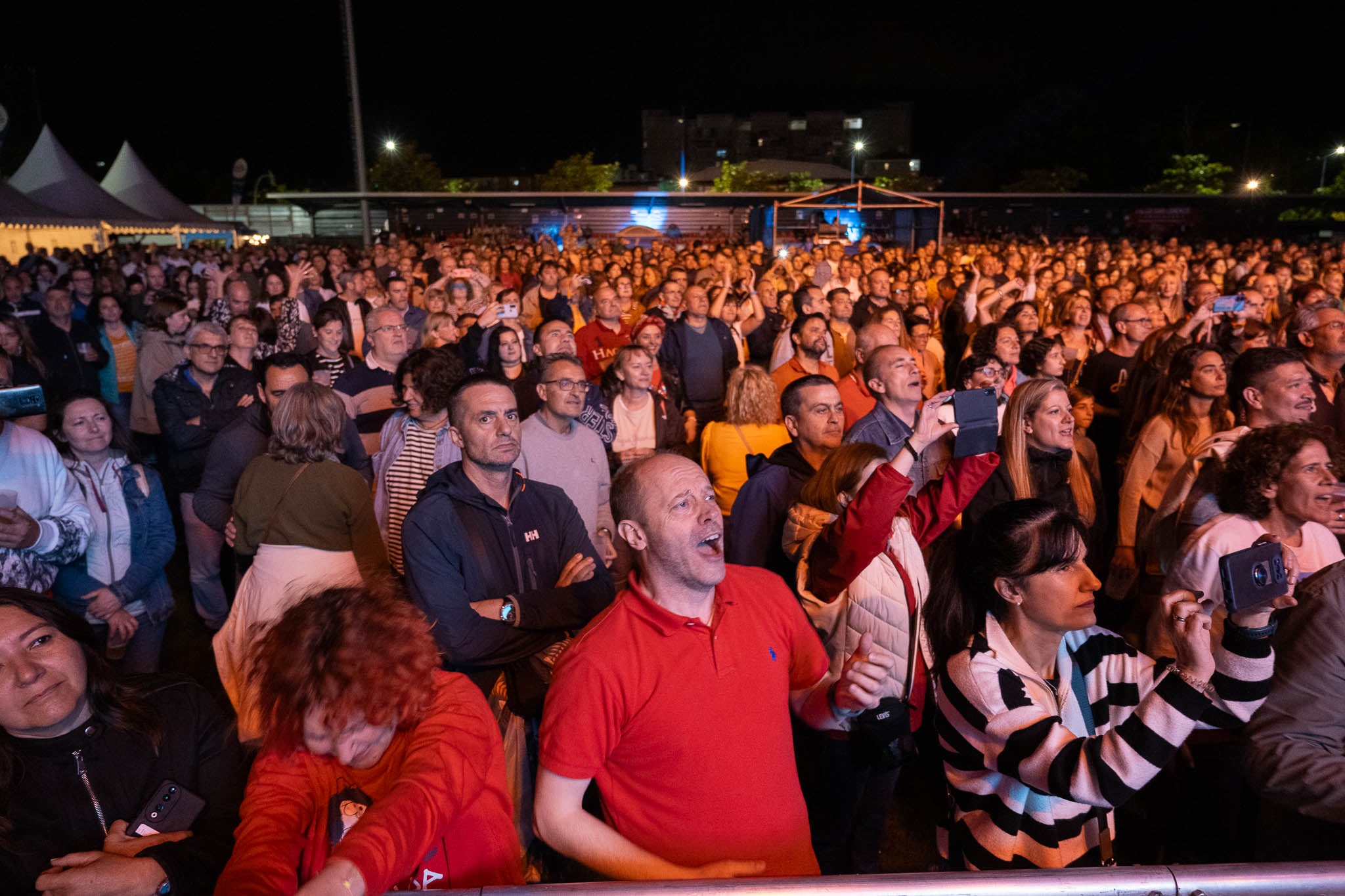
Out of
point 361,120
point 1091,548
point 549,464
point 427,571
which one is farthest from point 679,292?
point 361,120

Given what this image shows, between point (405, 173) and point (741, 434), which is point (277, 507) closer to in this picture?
point (741, 434)

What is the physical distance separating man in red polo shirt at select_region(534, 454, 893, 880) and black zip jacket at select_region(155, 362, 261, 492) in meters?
4.01

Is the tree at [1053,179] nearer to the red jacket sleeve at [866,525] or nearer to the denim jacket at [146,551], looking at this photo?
the red jacket sleeve at [866,525]

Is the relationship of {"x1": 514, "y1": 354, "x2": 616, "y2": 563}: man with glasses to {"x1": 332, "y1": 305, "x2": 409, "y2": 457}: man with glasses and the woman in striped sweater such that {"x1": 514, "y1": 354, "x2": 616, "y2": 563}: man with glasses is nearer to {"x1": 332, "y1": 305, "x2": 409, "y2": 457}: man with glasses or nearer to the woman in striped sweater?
{"x1": 332, "y1": 305, "x2": 409, "y2": 457}: man with glasses

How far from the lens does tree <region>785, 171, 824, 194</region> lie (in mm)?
37219

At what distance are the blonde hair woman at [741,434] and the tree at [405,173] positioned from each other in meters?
50.3

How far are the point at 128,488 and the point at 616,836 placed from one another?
306cm

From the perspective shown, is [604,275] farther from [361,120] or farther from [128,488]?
[361,120]

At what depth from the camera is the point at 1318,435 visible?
2723 mm

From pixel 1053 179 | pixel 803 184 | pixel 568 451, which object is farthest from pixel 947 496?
pixel 1053 179

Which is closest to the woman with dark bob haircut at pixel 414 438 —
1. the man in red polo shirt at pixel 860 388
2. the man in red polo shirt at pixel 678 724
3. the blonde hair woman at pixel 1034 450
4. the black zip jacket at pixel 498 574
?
the black zip jacket at pixel 498 574

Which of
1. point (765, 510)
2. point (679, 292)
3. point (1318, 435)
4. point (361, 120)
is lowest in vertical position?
point (765, 510)

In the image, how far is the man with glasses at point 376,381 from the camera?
517 centimetres

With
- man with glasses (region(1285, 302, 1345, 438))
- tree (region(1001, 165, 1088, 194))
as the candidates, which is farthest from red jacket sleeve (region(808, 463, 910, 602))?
tree (region(1001, 165, 1088, 194))
